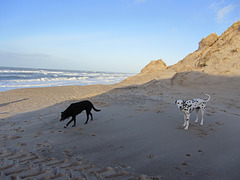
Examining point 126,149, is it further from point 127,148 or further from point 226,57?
point 226,57

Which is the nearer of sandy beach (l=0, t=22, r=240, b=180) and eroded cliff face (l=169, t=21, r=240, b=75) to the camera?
sandy beach (l=0, t=22, r=240, b=180)

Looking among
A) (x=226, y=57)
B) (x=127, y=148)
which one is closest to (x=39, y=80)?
(x=226, y=57)

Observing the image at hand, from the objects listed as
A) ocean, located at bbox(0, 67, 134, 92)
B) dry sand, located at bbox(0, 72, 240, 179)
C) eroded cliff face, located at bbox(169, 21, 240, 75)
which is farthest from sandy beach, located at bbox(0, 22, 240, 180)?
ocean, located at bbox(0, 67, 134, 92)

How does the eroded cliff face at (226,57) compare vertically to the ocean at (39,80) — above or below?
above

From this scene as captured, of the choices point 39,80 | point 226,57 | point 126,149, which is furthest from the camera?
point 39,80

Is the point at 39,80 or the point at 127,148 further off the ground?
the point at 127,148

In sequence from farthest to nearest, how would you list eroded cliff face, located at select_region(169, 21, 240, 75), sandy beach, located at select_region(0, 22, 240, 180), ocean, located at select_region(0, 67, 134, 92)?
ocean, located at select_region(0, 67, 134, 92)
eroded cliff face, located at select_region(169, 21, 240, 75)
sandy beach, located at select_region(0, 22, 240, 180)

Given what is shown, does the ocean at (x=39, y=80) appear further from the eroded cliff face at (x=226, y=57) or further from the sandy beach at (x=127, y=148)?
the eroded cliff face at (x=226, y=57)

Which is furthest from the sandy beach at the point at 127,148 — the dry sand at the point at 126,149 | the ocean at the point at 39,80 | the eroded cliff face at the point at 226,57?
the ocean at the point at 39,80

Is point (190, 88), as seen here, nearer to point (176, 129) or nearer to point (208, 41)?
point (176, 129)

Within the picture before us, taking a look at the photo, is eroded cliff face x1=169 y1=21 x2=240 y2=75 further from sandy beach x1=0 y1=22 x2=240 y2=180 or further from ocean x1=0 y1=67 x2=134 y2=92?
ocean x1=0 y1=67 x2=134 y2=92

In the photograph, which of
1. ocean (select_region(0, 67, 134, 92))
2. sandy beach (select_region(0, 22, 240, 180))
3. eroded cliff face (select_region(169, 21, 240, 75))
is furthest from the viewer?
ocean (select_region(0, 67, 134, 92))

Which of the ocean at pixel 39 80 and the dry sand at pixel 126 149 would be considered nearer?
the dry sand at pixel 126 149

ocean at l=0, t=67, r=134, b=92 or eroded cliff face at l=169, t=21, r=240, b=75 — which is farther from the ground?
eroded cliff face at l=169, t=21, r=240, b=75
